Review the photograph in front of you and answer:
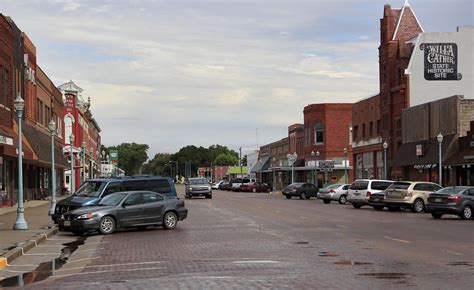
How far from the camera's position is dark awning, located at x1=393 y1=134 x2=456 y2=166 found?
46.2 m

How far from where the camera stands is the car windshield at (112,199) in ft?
74.5

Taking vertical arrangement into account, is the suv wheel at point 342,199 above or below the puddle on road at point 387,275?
below

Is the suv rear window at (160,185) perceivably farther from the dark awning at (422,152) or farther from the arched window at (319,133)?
the arched window at (319,133)

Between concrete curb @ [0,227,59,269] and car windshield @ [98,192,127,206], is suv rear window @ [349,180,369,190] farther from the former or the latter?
concrete curb @ [0,227,59,269]

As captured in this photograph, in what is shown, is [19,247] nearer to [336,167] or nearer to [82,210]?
[82,210]

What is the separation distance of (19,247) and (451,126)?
36123 millimetres

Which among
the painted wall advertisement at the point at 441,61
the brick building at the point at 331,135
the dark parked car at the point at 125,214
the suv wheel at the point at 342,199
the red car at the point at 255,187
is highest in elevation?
the painted wall advertisement at the point at 441,61

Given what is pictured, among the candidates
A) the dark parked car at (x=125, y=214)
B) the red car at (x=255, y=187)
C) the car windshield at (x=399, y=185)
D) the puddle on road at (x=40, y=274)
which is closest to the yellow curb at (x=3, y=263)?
the puddle on road at (x=40, y=274)

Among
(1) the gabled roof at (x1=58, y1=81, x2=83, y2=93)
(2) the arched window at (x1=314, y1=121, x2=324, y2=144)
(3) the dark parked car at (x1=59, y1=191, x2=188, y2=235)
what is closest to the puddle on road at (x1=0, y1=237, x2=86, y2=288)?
(3) the dark parked car at (x1=59, y1=191, x2=188, y2=235)

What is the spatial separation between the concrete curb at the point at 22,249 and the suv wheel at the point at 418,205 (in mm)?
19817

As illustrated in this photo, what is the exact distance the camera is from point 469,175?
142 feet

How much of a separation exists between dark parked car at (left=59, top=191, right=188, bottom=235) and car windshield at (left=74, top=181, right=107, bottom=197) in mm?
2346

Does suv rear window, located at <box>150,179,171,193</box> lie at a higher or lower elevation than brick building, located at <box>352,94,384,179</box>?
lower

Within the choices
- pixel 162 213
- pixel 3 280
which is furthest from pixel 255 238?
pixel 3 280
